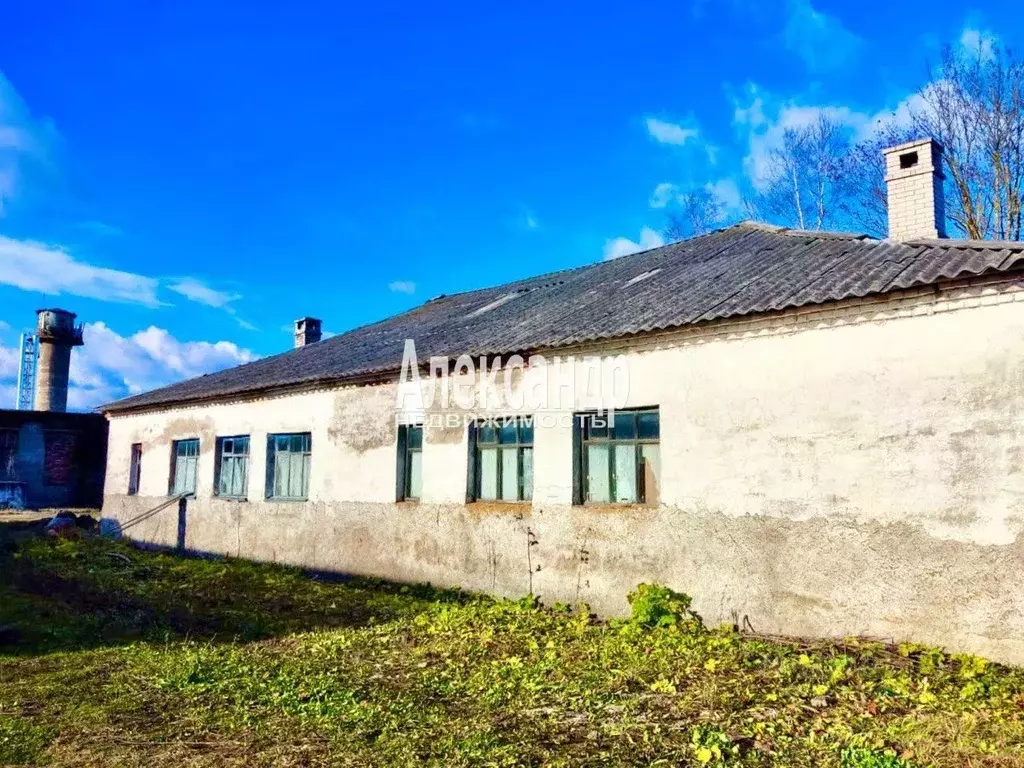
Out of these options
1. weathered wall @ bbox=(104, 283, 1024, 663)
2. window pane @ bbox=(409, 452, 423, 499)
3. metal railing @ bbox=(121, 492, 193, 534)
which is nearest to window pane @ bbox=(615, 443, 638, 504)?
weathered wall @ bbox=(104, 283, 1024, 663)

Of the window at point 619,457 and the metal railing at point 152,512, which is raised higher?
the window at point 619,457

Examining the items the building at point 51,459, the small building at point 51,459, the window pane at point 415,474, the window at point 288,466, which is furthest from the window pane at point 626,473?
the small building at point 51,459

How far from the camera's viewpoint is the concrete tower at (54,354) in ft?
106

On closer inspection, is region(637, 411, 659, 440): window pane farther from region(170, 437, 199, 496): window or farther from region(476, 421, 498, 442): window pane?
region(170, 437, 199, 496): window

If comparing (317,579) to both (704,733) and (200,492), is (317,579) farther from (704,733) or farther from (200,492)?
(704,733)

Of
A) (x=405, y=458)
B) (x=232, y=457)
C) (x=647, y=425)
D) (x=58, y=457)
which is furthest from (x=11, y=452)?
(x=647, y=425)

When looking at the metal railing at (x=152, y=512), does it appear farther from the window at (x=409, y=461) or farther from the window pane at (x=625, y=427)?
the window pane at (x=625, y=427)

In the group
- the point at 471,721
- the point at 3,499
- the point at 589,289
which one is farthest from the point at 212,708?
the point at 3,499

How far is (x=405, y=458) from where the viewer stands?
36.4 ft

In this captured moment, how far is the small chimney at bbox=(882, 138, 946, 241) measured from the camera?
366 inches

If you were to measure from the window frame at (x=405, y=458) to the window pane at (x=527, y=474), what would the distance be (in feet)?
6.81

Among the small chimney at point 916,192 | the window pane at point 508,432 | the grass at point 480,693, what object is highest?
the small chimney at point 916,192

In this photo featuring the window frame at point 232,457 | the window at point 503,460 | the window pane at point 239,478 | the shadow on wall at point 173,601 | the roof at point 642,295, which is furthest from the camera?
the window pane at point 239,478

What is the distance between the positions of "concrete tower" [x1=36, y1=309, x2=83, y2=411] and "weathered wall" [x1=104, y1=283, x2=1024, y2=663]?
29.5 meters
